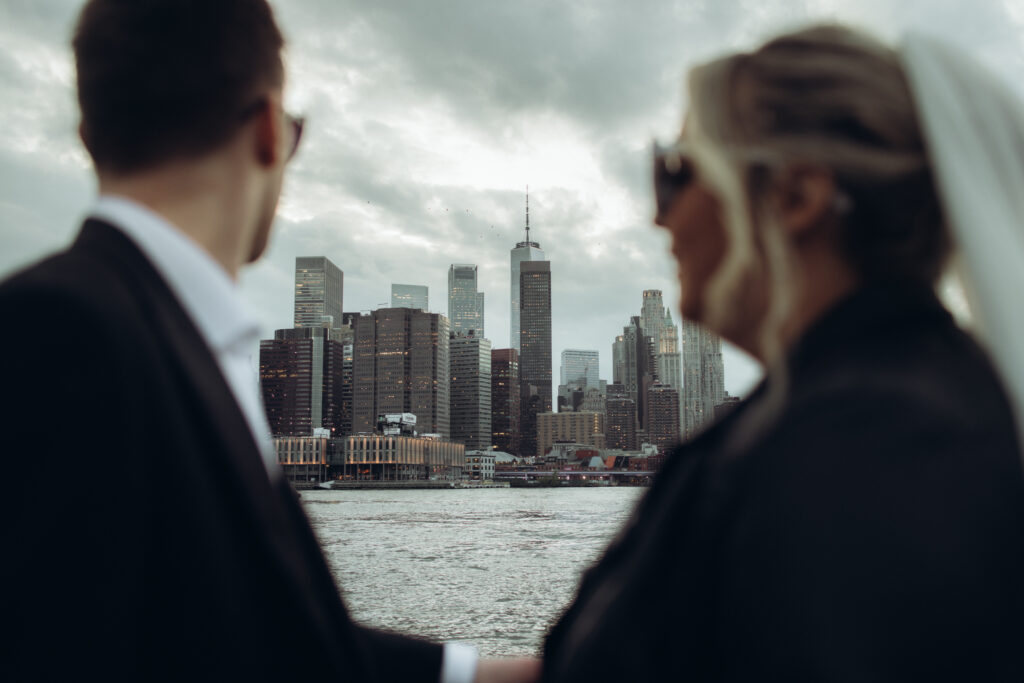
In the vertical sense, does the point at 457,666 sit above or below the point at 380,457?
above

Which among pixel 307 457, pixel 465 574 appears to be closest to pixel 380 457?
pixel 307 457

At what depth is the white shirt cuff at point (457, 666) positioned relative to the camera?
81.8 inches

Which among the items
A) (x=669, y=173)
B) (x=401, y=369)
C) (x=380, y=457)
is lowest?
(x=380, y=457)

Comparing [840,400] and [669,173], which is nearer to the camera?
[840,400]

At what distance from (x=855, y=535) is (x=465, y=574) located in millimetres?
25040

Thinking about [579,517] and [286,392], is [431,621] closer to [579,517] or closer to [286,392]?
[579,517]

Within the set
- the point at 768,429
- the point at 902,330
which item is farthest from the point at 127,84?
the point at 902,330

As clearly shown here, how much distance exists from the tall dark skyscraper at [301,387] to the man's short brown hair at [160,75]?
553 ft

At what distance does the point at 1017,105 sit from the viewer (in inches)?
49.0

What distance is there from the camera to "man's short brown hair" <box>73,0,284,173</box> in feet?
4.26

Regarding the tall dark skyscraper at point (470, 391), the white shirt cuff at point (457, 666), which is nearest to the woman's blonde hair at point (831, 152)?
the white shirt cuff at point (457, 666)

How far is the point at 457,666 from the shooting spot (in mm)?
2098

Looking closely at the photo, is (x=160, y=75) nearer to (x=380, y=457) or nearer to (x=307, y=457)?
(x=380, y=457)

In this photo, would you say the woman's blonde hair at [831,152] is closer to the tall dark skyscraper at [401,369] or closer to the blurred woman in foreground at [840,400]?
the blurred woman in foreground at [840,400]
